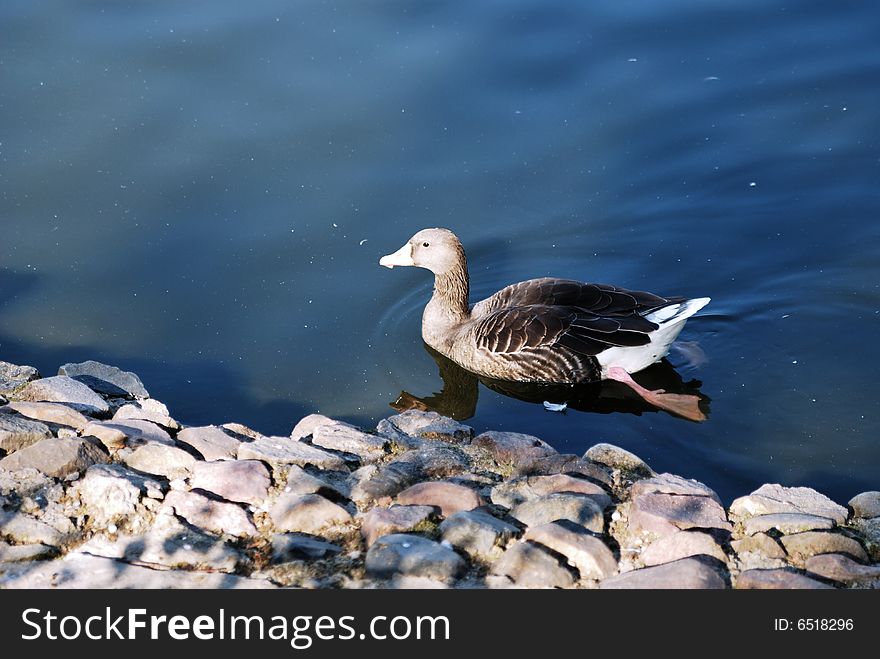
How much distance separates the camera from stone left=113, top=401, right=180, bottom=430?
583 centimetres

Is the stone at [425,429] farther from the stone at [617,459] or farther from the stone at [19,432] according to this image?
the stone at [19,432]

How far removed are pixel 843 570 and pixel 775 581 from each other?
0.35m

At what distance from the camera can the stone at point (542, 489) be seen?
4.93 metres

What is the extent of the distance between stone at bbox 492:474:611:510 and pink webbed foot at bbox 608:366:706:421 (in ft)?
8.67

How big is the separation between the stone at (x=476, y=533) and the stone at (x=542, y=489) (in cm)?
35

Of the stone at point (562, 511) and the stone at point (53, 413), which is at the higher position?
the stone at point (53, 413)

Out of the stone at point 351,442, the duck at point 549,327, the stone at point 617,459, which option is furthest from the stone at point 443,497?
the duck at point 549,327

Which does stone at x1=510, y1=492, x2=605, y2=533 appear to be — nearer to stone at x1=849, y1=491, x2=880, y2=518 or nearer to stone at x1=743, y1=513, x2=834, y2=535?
stone at x1=743, y1=513, x2=834, y2=535

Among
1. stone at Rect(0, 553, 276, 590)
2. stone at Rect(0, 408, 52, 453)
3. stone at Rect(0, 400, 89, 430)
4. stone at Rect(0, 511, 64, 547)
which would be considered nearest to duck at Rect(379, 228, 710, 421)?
stone at Rect(0, 400, 89, 430)

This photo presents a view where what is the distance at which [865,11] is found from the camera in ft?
38.8

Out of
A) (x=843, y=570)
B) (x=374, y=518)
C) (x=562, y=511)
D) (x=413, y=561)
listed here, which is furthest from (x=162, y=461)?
(x=843, y=570)

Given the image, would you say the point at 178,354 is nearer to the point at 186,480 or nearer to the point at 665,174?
the point at 186,480
